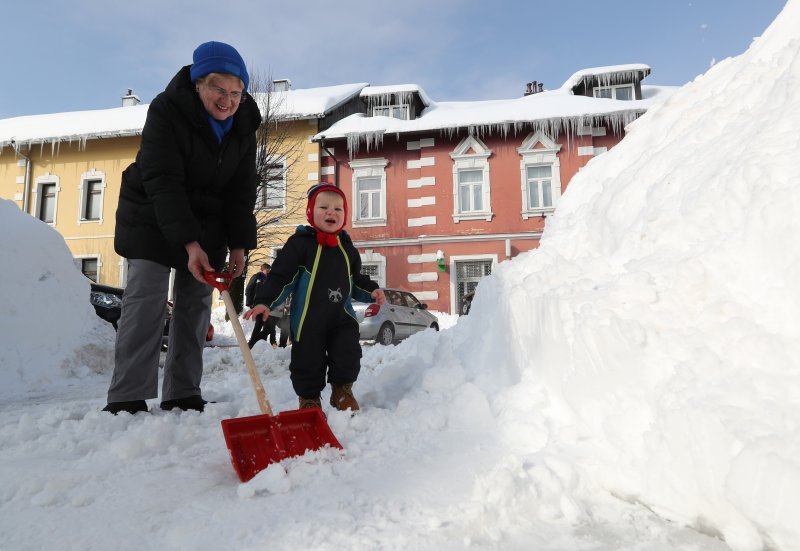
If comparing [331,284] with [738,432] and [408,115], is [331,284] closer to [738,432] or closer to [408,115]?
[738,432]

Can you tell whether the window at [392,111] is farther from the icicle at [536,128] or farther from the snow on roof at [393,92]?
the icicle at [536,128]

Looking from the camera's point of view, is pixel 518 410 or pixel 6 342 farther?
pixel 6 342

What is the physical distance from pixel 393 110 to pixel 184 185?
15.1 metres

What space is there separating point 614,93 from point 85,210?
18275mm

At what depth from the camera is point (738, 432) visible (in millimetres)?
1254

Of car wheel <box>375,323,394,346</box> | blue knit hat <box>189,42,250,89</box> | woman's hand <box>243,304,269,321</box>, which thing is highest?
blue knit hat <box>189,42,250,89</box>

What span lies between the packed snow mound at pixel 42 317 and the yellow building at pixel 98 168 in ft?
→ 35.9

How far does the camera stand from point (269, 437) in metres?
2.02

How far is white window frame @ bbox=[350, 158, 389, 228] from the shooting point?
1580 cm

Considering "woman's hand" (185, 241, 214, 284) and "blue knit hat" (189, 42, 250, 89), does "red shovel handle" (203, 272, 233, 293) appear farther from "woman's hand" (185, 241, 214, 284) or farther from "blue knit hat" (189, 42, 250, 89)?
"blue knit hat" (189, 42, 250, 89)

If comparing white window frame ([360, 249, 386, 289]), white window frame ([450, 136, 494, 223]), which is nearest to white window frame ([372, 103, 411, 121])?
white window frame ([450, 136, 494, 223])

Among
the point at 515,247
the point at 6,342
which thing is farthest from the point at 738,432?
the point at 515,247

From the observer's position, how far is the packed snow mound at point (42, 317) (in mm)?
4203

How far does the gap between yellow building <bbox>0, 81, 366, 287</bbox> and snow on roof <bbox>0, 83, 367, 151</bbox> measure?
34 mm
